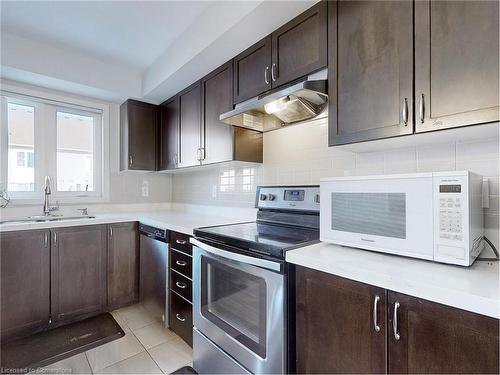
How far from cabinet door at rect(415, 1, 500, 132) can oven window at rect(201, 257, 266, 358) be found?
1038 mm

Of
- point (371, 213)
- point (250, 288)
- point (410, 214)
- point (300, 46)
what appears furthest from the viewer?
point (300, 46)

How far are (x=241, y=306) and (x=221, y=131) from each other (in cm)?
130

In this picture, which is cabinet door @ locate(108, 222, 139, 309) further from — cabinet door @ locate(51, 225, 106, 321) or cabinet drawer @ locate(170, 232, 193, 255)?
cabinet drawer @ locate(170, 232, 193, 255)

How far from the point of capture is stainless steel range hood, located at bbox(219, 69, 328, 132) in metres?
1.34

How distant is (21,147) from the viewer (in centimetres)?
246

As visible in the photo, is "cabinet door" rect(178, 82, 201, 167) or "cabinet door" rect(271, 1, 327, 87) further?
"cabinet door" rect(178, 82, 201, 167)

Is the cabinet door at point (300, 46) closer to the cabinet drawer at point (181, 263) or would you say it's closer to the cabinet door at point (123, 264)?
the cabinet drawer at point (181, 263)

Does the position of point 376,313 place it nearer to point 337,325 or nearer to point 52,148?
point 337,325

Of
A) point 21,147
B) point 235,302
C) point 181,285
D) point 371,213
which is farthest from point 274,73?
point 21,147

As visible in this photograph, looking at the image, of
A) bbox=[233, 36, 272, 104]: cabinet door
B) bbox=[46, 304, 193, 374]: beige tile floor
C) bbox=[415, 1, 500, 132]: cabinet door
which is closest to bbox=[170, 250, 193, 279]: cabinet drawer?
bbox=[46, 304, 193, 374]: beige tile floor

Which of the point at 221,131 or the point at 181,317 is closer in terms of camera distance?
the point at 181,317

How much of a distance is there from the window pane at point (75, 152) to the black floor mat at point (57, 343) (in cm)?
138

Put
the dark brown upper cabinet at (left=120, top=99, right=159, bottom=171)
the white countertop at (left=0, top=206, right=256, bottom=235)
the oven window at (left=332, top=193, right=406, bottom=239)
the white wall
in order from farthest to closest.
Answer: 1. the dark brown upper cabinet at (left=120, top=99, right=159, bottom=171)
2. the white countertop at (left=0, top=206, right=256, bottom=235)
3. the white wall
4. the oven window at (left=332, top=193, right=406, bottom=239)

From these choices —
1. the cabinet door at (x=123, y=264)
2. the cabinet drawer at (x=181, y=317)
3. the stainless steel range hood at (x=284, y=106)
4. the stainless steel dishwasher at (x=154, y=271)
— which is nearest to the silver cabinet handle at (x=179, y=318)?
the cabinet drawer at (x=181, y=317)
